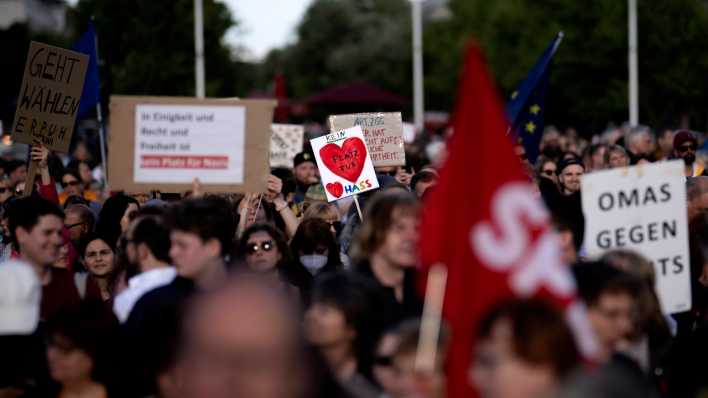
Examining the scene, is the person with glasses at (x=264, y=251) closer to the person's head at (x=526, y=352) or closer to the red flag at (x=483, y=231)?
the red flag at (x=483, y=231)

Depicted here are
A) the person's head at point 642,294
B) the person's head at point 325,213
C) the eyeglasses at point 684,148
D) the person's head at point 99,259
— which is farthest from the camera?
the eyeglasses at point 684,148

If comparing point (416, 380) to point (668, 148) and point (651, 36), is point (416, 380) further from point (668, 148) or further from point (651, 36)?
point (651, 36)

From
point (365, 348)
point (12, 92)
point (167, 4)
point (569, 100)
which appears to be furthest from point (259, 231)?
point (12, 92)

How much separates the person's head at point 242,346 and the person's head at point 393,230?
2.28m

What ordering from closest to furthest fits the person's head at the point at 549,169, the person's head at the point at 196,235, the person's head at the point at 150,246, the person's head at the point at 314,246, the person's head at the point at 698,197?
the person's head at the point at 196,235 → the person's head at the point at 150,246 → the person's head at the point at 314,246 → the person's head at the point at 698,197 → the person's head at the point at 549,169

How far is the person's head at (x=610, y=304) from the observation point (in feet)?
16.4

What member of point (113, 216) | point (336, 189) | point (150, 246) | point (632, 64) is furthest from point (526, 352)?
point (632, 64)

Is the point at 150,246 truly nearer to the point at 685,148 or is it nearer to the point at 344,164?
the point at 344,164

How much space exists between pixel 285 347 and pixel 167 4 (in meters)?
31.9

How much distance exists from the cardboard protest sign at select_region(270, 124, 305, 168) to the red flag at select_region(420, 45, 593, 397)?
12.5 metres

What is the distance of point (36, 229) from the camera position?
7008 millimetres

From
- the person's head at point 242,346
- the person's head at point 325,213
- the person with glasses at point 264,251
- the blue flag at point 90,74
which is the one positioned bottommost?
the person's head at point 242,346

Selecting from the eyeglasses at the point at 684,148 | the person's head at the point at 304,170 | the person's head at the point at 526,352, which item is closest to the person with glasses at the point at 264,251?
the person's head at the point at 526,352

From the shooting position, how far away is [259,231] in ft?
24.1
